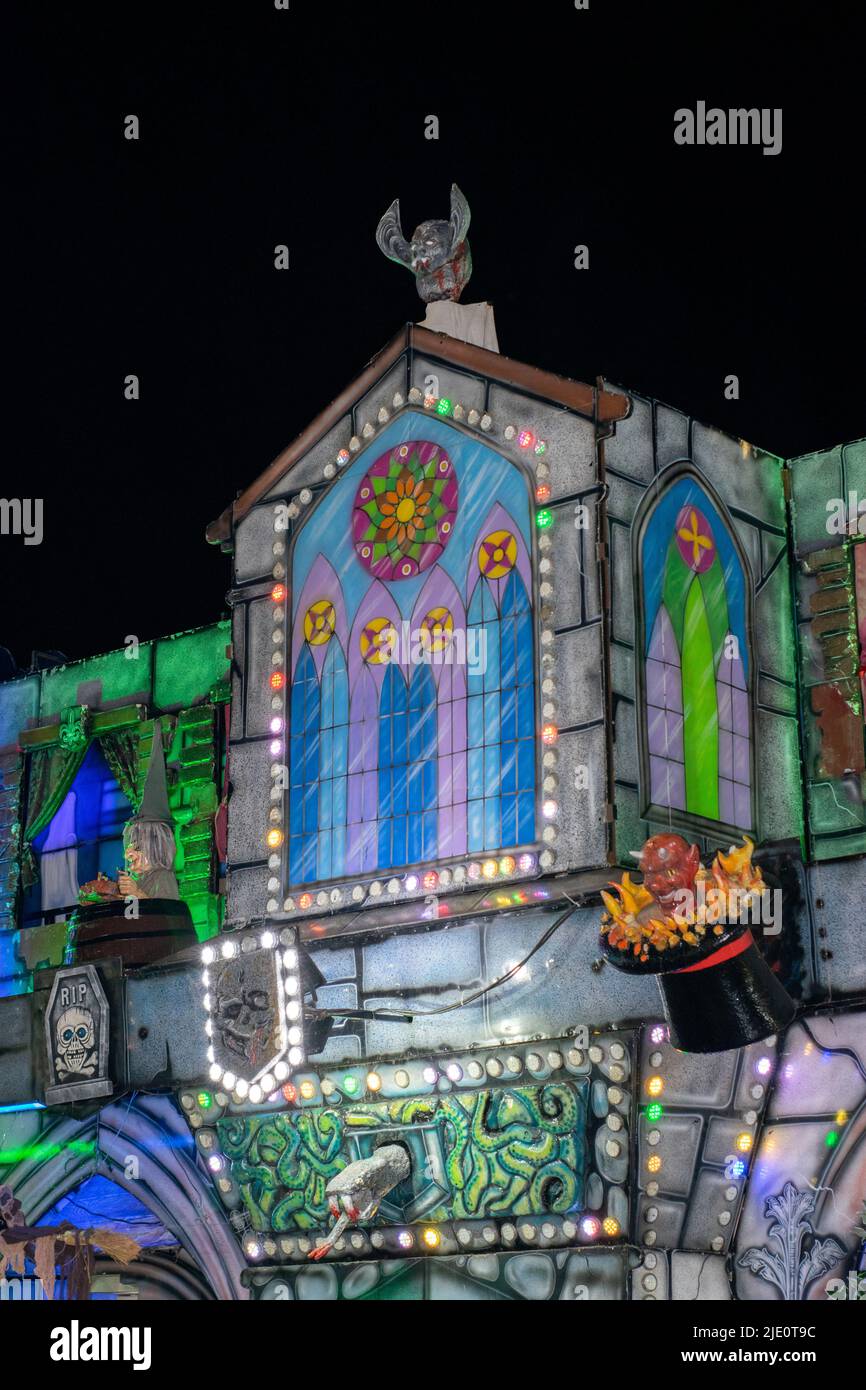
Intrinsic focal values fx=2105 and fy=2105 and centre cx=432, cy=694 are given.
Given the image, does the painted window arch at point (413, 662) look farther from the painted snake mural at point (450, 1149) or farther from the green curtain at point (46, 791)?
the green curtain at point (46, 791)

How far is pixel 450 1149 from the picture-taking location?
1830 centimetres

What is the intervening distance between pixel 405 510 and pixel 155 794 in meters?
4.71


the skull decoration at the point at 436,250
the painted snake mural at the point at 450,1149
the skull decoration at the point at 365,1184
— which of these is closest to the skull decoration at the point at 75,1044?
the painted snake mural at the point at 450,1149

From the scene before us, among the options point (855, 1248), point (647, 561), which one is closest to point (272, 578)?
point (647, 561)

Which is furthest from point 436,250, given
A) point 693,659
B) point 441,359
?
point 693,659

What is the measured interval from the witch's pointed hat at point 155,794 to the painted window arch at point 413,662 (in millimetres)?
2748

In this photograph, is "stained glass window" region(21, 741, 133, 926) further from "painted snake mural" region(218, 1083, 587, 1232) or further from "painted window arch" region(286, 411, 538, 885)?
"painted snake mural" region(218, 1083, 587, 1232)

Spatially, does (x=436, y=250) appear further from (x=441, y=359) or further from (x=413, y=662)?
(x=413, y=662)

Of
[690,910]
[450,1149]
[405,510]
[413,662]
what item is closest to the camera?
[690,910]

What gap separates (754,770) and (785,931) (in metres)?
1.77

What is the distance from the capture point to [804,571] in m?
19.7

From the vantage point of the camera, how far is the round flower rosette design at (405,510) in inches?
764

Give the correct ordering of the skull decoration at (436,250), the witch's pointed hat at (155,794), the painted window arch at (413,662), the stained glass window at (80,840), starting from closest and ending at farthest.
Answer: the painted window arch at (413,662) < the skull decoration at (436,250) < the witch's pointed hat at (155,794) < the stained glass window at (80,840)

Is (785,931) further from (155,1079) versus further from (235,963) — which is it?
(155,1079)
